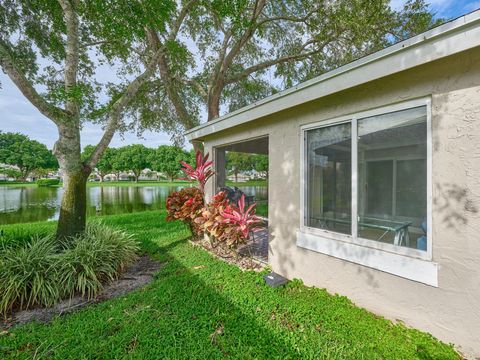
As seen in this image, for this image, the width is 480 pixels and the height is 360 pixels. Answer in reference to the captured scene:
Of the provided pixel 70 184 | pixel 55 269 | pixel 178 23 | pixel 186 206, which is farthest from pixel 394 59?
pixel 178 23

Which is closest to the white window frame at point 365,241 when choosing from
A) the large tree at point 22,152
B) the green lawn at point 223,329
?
the green lawn at point 223,329

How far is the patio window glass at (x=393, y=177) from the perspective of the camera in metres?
2.34

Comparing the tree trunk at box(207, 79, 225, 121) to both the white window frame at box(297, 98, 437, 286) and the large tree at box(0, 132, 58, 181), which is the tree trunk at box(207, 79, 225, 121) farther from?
the large tree at box(0, 132, 58, 181)

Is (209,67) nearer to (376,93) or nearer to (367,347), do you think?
(376,93)

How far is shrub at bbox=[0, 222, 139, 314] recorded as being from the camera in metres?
3.17

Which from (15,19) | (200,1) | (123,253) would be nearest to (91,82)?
(15,19)

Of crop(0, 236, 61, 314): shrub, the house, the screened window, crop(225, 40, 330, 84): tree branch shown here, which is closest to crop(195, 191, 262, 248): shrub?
the house

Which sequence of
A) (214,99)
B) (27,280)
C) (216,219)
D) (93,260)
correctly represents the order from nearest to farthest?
(27,280)
(93,260)
(216,219)
(214,99)

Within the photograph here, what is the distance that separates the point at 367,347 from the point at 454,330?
0.84 meters

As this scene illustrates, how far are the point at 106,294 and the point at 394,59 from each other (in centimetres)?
497

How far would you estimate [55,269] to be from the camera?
3494 millimetres

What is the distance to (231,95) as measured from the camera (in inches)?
454

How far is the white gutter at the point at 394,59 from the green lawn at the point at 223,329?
273cm

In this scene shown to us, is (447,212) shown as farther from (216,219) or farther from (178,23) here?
(178,23)
